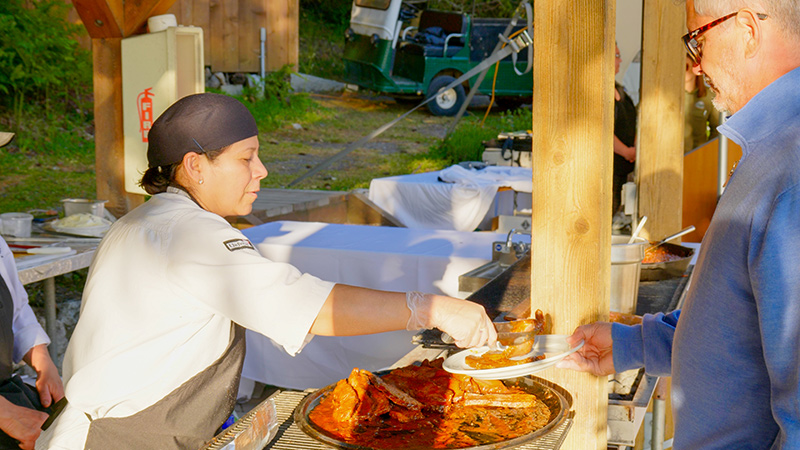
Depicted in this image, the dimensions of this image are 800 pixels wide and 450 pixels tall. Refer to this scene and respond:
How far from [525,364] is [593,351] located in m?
0.31

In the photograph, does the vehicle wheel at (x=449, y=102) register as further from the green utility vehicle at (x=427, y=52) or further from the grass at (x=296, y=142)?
A: the grass at (x=296, y=142)

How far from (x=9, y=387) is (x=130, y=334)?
4.11 ft

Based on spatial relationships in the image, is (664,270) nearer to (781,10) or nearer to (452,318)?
(452,318)

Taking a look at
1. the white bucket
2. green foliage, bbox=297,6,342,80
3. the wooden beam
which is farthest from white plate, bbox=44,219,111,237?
green foliage, bbox=297,6,342,80

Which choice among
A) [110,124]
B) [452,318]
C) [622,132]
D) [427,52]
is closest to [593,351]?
[452,318]

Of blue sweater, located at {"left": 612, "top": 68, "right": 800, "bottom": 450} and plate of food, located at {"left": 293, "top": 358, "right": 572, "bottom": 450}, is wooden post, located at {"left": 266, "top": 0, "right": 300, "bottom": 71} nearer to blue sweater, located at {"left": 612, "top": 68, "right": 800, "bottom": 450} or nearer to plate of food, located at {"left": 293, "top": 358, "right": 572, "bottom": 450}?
plate of food, located at {"left": 293, "top": 358, "right": 572, "bottom": 450}

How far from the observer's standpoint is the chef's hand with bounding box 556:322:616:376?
1.95 metres

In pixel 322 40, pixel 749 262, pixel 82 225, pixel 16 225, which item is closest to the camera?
pixel 749 262

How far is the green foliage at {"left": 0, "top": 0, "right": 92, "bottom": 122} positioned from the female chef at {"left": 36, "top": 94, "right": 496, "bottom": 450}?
855 cm

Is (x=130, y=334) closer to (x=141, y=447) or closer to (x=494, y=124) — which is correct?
(x=141, y=447)

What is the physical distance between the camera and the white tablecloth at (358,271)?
4.32m

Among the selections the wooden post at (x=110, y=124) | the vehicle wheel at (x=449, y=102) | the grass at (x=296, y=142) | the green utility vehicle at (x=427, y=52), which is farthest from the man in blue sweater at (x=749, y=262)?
the vehicle wheel at (x=449, y=102)

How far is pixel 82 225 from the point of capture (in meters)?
4.45

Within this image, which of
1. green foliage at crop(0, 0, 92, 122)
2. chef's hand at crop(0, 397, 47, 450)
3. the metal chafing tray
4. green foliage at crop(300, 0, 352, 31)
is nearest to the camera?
the metal chafing tray
